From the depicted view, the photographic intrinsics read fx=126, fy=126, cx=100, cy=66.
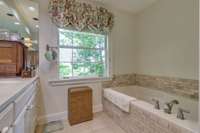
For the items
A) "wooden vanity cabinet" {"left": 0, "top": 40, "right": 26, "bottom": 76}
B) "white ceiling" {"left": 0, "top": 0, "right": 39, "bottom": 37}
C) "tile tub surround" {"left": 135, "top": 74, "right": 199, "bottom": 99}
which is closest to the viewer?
"wooden vanity cabinet" {"left": 0, "top": 40, "right": 26, "bottom": 76}

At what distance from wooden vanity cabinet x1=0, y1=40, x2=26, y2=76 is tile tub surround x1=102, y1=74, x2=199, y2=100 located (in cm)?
187

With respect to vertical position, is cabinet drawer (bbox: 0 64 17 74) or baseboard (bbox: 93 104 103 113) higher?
cabinet drawer (bbox: 0 64 17 74)

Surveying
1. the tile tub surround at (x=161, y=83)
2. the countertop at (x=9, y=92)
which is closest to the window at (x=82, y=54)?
the tile tub surround at (x=161, y=83)

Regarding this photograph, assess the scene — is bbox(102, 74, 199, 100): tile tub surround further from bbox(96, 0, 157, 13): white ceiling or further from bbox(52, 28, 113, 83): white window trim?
bbox(96, 0, 157, 13): white ceiling

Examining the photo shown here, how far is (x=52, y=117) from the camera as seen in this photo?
258cm

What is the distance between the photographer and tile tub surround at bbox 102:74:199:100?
2.37m

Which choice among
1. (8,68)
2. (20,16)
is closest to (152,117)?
(8,68)

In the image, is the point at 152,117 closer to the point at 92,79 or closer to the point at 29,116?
the point at 29,116

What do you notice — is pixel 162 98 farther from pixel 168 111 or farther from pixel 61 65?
pixel 61 65

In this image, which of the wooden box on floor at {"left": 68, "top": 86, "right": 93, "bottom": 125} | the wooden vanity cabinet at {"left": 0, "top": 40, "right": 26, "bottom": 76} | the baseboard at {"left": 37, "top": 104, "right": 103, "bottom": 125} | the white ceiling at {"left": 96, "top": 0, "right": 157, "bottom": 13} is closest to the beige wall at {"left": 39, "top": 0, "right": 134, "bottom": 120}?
the baseboard at {"left": 37, "top": 104, "right": 103, "bottom": 125}

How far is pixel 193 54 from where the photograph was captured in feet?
7.64

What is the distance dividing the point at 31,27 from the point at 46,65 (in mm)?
770

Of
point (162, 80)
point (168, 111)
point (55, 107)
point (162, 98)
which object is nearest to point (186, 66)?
point (162, 80)

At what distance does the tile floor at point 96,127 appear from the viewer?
2195mm
